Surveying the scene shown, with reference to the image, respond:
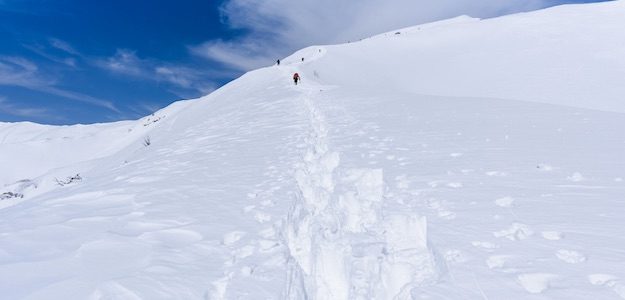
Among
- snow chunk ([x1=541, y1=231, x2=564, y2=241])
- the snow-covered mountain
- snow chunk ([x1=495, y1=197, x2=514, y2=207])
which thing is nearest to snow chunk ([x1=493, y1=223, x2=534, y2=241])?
Answer: the snow-covered mountain

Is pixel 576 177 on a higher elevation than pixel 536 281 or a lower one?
higher

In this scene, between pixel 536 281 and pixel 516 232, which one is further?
pixel 516 232

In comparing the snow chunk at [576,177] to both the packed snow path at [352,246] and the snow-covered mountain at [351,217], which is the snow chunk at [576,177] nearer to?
the snow-covered mountain at [351,217]

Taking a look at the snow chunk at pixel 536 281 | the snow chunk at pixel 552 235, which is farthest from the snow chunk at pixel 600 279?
the snow chunk at pixel 552 235

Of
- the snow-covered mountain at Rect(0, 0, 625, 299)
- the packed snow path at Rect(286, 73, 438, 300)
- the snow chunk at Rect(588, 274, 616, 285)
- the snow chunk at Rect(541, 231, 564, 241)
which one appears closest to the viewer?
the snow chunk at Rect(588, 274, 616, 285)

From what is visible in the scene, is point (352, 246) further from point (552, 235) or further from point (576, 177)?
point (576, 177)

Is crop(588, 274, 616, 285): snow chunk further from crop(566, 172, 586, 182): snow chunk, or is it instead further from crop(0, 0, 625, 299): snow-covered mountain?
crop(566, 172, 586, 182): snow chunk

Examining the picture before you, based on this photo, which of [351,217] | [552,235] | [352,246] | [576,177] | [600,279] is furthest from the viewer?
[576,177]

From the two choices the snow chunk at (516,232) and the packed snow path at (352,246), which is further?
the snow chunk at (516,232)

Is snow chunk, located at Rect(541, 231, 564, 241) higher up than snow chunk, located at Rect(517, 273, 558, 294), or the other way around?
snow chunk, located at Rect(541, 231, 564, 241)

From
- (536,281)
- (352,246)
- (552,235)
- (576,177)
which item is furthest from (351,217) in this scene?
(576,177)

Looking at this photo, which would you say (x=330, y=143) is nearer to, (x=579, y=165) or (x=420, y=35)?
(x=579, y=165)

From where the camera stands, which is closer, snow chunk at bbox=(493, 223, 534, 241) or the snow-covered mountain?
the snow-covered mountain

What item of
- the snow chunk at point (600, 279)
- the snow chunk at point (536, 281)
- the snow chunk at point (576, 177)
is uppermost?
the snow chunk at point (576, 177)
